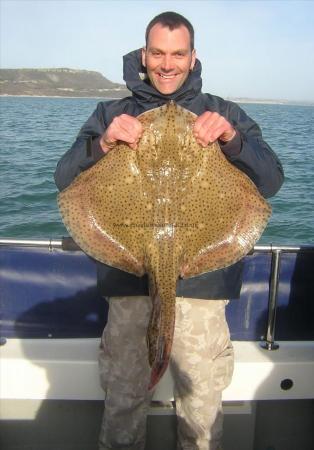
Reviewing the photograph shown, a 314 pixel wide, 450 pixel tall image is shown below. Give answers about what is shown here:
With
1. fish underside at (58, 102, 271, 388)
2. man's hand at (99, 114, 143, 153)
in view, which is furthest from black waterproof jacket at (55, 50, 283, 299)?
man's hand at (99, 114, 143, 153)

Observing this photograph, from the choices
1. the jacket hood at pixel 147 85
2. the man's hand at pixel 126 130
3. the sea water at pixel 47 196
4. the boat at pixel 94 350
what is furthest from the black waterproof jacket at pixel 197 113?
the sea water at pixel 47 196

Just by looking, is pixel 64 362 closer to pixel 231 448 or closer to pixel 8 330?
pixel 8 330

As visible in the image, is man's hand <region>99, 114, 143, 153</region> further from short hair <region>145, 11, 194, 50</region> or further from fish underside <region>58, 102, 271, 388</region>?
short hair <region>145, 11, 194, 50</region>

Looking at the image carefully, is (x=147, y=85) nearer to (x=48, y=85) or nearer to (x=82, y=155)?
(x=82, y=155)

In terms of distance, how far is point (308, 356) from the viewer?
3.80 metres

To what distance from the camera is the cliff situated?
172 meters

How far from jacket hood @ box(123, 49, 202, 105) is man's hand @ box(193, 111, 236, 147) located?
2.65 ft

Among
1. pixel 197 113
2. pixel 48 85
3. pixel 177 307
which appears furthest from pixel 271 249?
pixel 48 85

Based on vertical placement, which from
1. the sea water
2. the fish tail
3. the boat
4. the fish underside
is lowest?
the sea water

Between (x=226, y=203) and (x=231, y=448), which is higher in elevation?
(x=226, y=203)

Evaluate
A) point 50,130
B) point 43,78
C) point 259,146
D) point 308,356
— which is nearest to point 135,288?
point 259,146

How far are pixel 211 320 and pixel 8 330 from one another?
1.82 meters

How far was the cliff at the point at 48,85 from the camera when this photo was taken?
565ft

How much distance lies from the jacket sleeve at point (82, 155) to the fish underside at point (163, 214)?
23cm
